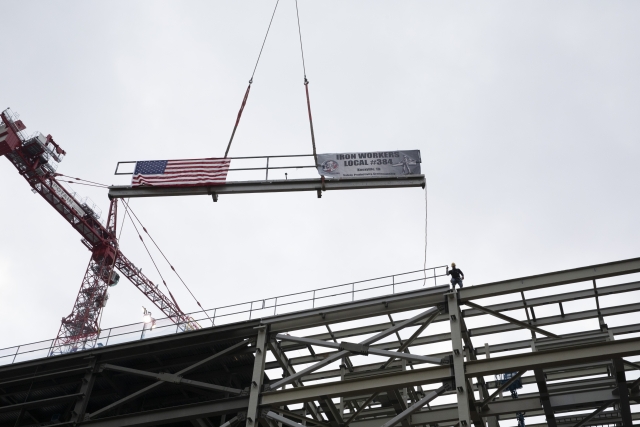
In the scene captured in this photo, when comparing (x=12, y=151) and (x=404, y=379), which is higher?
(x=12, y=151)

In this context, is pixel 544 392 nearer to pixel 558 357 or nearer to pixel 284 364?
pixel 558 357

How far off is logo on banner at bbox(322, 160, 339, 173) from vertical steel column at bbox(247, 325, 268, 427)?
7172 mm

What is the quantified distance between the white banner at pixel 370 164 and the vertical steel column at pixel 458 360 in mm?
5820

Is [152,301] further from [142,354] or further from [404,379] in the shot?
[404,379]

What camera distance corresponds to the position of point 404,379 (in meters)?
23.6

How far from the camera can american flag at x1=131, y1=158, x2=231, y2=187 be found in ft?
95.5

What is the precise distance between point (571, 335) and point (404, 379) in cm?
743

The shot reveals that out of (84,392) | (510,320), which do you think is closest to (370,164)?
(510,320)

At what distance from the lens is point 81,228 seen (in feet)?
230

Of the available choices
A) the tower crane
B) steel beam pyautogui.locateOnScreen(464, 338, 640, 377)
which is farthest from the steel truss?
the tower crane

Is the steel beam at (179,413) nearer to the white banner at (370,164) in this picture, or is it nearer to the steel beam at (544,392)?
the white banner at (370,164)

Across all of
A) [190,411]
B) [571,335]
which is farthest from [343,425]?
[571,335]

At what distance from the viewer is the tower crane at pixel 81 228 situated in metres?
66.5

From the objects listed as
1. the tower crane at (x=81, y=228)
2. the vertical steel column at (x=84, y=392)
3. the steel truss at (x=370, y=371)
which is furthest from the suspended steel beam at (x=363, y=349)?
the tower crane at (x=81, y=228)
